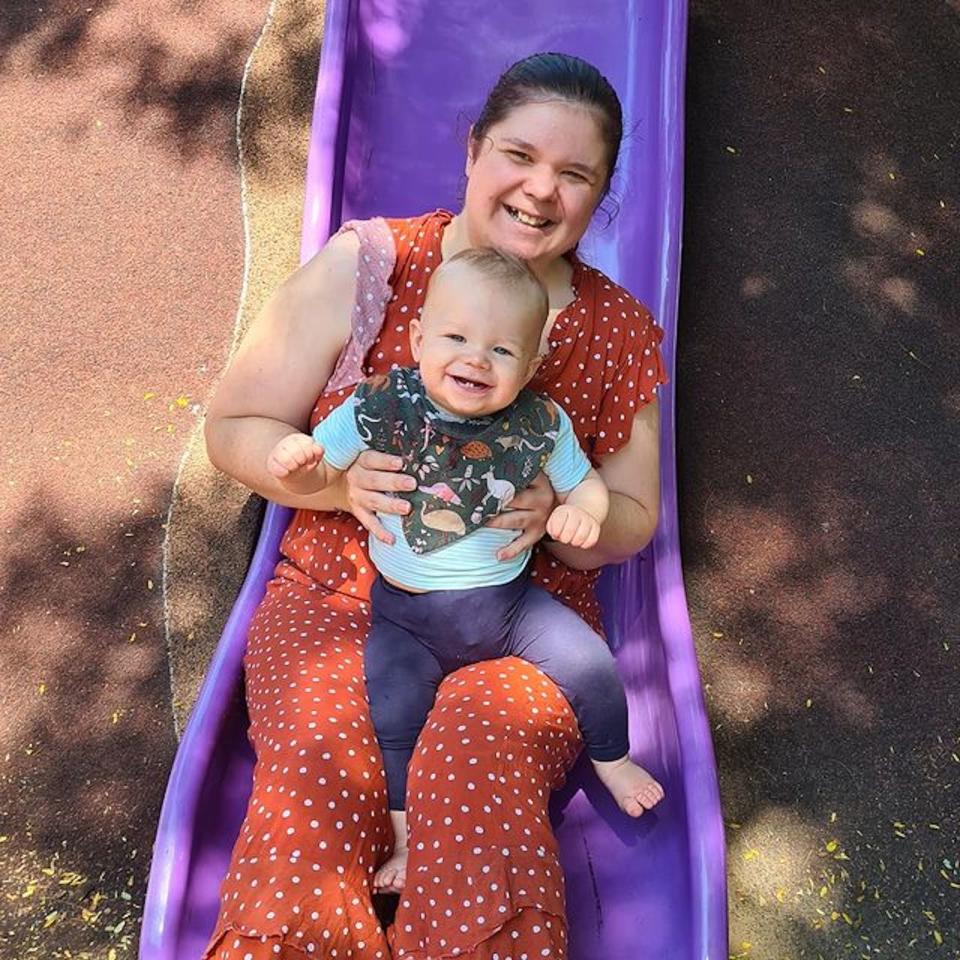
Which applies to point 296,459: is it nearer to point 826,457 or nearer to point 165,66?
point 826,457

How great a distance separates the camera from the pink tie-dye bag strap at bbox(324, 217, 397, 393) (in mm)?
2578

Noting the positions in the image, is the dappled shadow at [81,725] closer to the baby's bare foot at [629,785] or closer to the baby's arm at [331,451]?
the baby's arm at [331,451]

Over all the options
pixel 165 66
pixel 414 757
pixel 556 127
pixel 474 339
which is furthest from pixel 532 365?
pixel 165 66

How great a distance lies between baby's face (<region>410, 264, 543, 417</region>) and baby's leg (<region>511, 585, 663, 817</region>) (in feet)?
1.67

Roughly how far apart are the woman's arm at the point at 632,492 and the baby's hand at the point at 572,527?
31 centimetres

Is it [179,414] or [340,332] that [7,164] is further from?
Answer: [340,332]

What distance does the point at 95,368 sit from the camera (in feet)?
11.8

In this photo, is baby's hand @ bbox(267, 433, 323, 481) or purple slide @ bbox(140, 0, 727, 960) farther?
purple slide @ bbox(140, 0, 727, 960)

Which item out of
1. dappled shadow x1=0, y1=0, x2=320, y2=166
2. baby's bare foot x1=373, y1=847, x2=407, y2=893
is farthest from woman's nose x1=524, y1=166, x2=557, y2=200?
dappled shadow x1=0, y1=0, x2=320, y2=166

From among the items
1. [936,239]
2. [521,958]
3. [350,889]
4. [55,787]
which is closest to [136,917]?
[55,787]

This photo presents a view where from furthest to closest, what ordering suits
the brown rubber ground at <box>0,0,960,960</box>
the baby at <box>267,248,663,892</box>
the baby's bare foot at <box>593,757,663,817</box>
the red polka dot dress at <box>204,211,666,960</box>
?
the brown rubber ground at <box>0,0,960,960</box>, the baby's bare foot at <box>593,757,663,817</box>, the baby at <box>267,248,663,892</box>, the red polka dot dress at <box>204,211,666,960</box>

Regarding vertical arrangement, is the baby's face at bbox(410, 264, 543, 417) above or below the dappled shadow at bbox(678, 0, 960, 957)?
above

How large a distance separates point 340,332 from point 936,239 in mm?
2642

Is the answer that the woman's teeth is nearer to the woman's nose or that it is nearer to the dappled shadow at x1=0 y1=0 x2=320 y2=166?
the woman's nose
